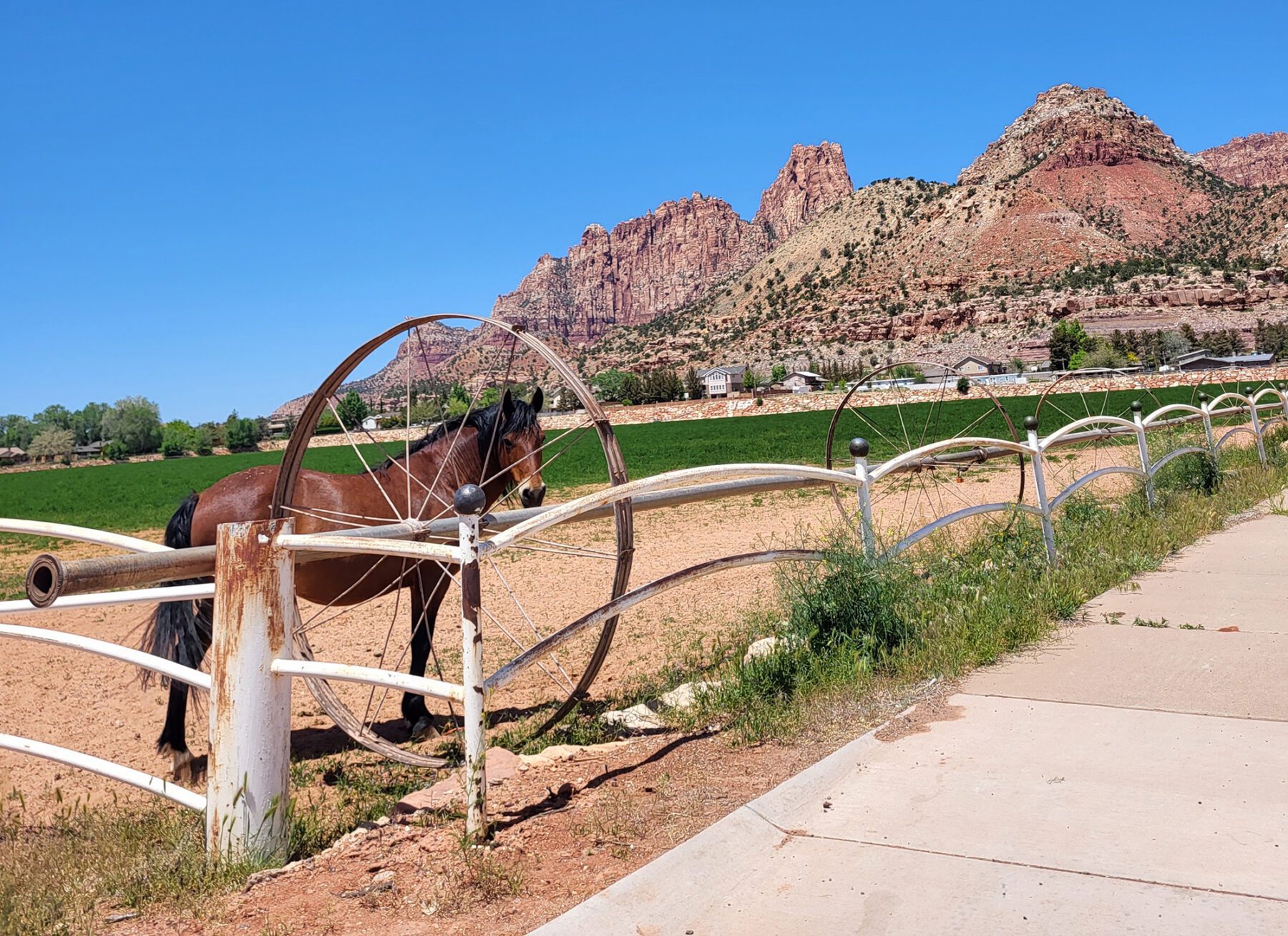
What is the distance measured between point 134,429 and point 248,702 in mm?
162759

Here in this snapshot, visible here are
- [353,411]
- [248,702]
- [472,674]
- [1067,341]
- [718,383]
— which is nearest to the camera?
[472,674]

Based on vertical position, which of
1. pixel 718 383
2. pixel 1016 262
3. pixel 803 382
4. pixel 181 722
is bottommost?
pixel 181 722

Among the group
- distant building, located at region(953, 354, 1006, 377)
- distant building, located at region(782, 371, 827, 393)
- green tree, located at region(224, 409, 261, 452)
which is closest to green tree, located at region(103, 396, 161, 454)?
green tree, located at region(224, 409, 261, 452)

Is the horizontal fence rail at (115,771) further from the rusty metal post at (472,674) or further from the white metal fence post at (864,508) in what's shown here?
the white metal fence post at (864,508)

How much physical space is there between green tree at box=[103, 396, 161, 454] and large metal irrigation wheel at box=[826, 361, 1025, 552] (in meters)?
128

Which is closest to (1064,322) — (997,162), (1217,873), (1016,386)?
(1016,386)

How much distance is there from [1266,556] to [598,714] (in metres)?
6.12

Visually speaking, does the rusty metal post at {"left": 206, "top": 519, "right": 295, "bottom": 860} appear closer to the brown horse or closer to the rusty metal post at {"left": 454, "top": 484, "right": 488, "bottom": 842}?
the rusty metal post at {"left": 454, "top": 484, "right": 488, "bottom": 842}

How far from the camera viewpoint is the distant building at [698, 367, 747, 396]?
124 m

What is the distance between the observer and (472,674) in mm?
3363

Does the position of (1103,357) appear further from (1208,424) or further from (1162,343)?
(1208,424)

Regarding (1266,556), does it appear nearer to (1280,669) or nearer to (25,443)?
(1280,669)

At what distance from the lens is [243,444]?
439 ft

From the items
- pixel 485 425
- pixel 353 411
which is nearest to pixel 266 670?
pixel 485 425
